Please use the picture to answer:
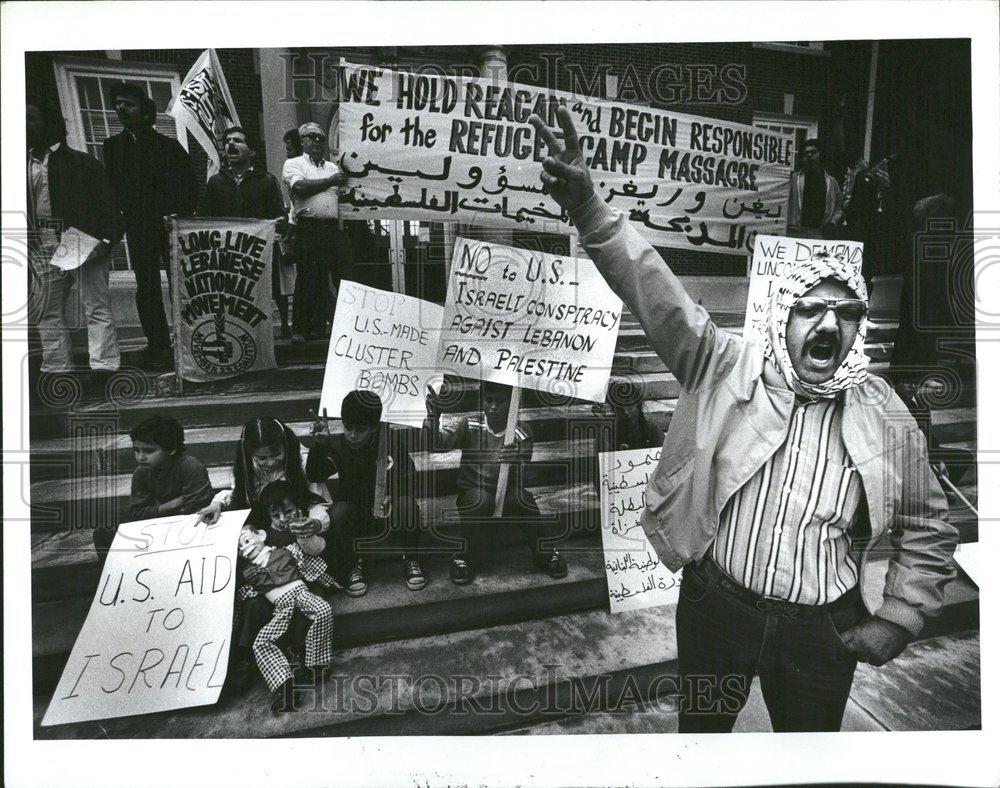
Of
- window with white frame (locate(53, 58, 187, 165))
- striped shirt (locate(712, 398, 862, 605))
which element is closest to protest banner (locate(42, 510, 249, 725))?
window with white frame (locate(53, 58, 187, 165))

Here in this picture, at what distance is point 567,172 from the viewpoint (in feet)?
7.83

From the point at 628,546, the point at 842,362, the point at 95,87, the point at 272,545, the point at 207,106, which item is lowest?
the point at 628,546

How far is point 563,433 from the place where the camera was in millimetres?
3395

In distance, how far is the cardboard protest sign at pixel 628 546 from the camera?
337 centimetres

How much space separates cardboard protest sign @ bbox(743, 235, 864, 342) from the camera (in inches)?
133

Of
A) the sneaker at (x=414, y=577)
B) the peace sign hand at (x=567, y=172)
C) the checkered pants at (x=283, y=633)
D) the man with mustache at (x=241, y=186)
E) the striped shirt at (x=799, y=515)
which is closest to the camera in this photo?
the peace sign hand at (x=567, y=172)

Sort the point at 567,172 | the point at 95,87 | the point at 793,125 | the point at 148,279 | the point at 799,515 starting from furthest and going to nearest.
Result: the point at 793,125 < the point at 148,279 < the point at 95,87 < the point at 799,515 < the point at 567,172

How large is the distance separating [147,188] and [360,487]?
1.94 metres

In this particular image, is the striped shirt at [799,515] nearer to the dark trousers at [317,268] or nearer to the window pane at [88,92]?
the dark trousers at [317,268]

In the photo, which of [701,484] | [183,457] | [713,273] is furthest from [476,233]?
[183,457]

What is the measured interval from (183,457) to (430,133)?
216 cm

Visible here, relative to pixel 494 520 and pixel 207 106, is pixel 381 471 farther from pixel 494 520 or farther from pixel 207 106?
pixel 207 106

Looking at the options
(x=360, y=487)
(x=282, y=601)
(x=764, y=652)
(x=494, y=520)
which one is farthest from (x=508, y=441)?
(x=764, y=652)

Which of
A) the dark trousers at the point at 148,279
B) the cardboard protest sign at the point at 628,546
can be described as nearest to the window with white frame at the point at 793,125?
the cardboard protest sign at the point at 628,546
